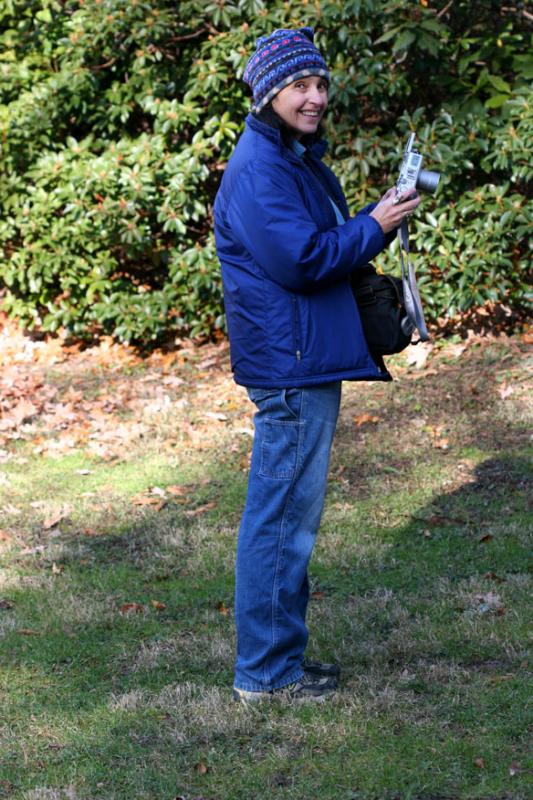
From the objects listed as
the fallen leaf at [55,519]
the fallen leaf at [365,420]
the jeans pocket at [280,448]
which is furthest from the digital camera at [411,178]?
the fallen leaf at [365,420]

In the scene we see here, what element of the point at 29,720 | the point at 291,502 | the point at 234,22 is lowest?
the point at 29,720

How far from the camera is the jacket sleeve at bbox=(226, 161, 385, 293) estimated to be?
10.9ft

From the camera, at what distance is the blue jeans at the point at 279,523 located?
3.56m

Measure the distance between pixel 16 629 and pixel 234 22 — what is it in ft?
17.3

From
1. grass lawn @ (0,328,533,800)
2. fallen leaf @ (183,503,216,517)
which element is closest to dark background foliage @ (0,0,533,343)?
grass lawn @ (0,328,533,800)

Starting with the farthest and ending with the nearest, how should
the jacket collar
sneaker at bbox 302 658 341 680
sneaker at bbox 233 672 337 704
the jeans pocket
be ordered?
sneaker at bbox 302 658 341 680 → sneaker at bbox 233 672 337 704 → the jeans pocket → the jacket collar

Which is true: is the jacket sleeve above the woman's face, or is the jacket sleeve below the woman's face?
below

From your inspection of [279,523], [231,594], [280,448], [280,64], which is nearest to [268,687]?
[279,523]

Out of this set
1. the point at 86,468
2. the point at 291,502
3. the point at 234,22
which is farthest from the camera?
the point at 234,22

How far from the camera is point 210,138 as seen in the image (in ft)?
27.8

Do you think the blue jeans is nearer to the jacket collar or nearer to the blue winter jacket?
the blue winter jacket

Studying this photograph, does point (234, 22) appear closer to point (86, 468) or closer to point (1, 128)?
point (1, 128)

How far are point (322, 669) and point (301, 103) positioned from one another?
1.88 m

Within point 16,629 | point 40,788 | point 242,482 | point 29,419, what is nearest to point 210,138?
point 29,419
